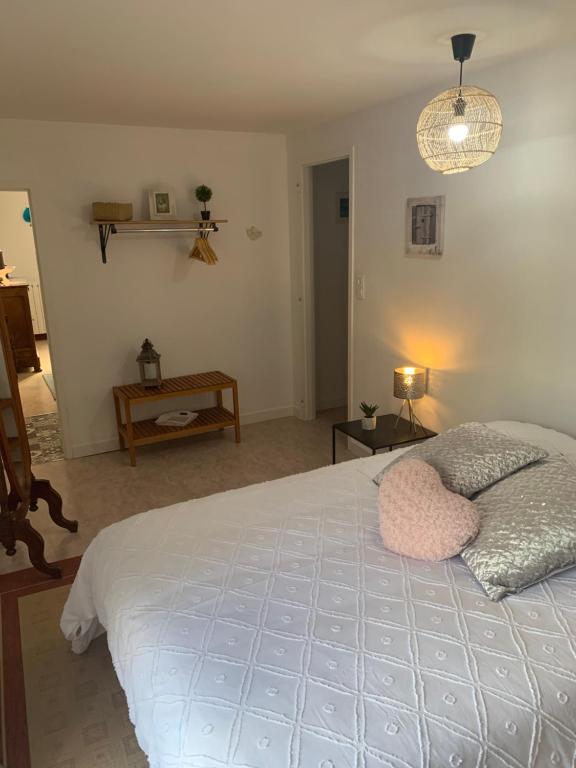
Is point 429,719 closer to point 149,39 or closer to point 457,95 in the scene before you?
point 457,95

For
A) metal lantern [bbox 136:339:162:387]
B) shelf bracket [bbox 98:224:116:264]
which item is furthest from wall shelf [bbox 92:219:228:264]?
metal lantern [bbox 136:339:162:387]

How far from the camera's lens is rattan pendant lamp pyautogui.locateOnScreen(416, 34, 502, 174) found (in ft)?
6.61

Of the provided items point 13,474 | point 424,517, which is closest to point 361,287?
point 424,517

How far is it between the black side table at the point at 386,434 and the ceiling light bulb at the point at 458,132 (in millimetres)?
1623

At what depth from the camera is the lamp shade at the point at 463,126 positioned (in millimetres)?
2016

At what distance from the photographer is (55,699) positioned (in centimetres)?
201

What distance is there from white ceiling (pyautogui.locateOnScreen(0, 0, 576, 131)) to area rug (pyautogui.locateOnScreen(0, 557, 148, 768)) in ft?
7.60

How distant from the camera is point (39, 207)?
12.4ft

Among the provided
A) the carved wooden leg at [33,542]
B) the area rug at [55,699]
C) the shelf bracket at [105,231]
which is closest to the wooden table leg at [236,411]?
the shelf bracket at [105,231]

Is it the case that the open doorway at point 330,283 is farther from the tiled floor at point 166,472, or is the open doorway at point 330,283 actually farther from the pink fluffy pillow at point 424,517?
the pink fluffy pillow at point 424,517

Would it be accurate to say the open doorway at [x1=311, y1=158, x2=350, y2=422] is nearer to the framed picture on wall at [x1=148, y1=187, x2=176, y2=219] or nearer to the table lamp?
the framed picture on wall at [x1=148, y1=187, x2=176, y2=219]

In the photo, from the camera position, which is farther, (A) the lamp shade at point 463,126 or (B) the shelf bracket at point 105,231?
(B) the shelf bracket at point 105,231

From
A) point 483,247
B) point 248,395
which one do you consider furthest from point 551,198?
point 248,395

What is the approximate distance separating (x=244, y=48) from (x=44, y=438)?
136 inches
